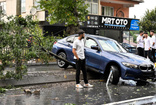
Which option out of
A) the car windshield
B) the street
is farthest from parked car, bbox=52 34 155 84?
the street

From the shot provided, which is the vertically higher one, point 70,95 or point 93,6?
point 93,6

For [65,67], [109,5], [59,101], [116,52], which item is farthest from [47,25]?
[59,101]

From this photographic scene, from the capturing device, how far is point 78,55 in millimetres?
9477

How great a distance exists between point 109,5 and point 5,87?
96.1ft

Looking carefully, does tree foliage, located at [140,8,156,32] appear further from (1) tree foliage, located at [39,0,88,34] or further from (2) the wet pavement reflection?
(2) the wet pavement reflection

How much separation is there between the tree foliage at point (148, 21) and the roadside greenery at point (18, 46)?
89.8 feet

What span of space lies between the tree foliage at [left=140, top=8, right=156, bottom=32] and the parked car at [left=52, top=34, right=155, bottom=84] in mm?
24900

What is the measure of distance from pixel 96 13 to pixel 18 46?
82.7ft

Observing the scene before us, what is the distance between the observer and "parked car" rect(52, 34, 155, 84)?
10133 millimetres

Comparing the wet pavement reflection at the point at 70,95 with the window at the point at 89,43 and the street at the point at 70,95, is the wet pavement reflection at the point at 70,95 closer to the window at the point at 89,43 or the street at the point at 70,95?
the street at the point at 70,95

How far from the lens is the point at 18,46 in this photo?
9258 mm

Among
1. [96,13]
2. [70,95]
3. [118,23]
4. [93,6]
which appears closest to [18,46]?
[70,95]

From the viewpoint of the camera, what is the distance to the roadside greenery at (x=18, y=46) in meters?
9.15

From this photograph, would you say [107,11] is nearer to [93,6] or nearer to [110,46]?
[93,6]
